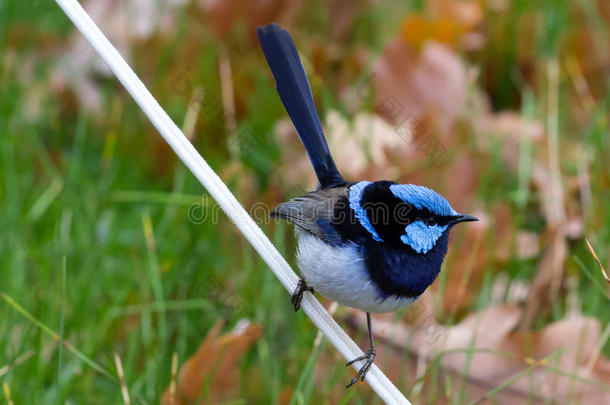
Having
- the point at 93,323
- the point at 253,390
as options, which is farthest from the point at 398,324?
the point at 93,323

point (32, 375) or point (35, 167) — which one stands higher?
point (35, 167)

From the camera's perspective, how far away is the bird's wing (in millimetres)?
2199

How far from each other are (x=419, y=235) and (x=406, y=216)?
0.07 meters

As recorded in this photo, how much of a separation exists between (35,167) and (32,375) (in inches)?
56.6

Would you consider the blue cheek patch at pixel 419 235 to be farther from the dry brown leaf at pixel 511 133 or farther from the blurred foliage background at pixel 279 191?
the dry brown leaf at pixel 511 133

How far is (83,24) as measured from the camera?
6.03ft

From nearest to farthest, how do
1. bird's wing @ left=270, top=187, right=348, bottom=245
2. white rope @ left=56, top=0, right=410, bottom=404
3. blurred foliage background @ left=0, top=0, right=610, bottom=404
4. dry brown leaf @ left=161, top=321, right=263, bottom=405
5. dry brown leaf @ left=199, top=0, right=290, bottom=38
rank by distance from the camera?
white rope @ left=56, top=0, right=410, bottom=404 < bird's wing @ left=270, top=187, right=348, bottom=245 < dry brown leaf @ left=161, top=321, right=263, bottom=405 < blurred foliage background @ left=0, top=0, right=610, bottom=404 < dry brown leaf @ left=199, top=0, right=290, bottom=38

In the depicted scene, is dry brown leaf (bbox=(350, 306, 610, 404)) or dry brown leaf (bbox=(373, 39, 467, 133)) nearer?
dry brown leaf (bbox=(350, 306, 610, 404))

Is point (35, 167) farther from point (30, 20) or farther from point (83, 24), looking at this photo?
point (83, 24)

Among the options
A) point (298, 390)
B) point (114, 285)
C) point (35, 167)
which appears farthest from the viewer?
point (35, 167)

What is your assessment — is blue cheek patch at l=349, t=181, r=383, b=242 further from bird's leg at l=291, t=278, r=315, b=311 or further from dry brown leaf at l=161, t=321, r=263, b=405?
dry brown leaf at l=161, t=321, r=263, b=405

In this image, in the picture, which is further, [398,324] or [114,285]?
[114,285]

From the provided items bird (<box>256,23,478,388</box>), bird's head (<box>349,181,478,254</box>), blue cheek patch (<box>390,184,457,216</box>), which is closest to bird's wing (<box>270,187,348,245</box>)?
bird (<box>256,23,478,388</box>)

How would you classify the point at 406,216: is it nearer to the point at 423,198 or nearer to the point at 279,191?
the point at 423,198
